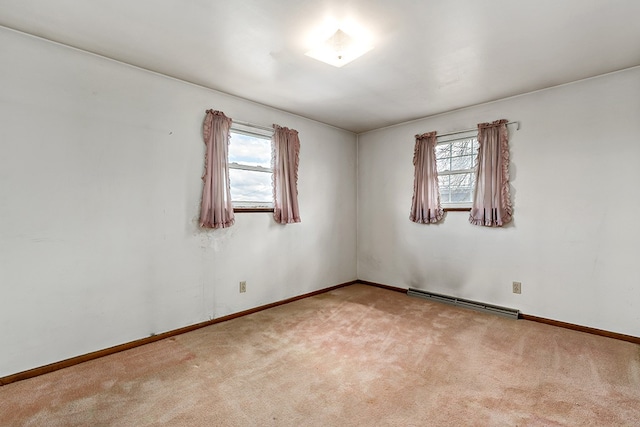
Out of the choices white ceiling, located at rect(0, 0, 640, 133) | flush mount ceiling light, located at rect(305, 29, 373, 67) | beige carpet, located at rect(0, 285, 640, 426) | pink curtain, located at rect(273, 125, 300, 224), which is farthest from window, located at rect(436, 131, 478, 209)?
flush mount ceiling light, located at rect(305, 29, 373, 67)

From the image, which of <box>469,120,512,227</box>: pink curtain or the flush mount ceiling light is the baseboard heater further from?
the flush mount ceiling light

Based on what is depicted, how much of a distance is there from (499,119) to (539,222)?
126cm

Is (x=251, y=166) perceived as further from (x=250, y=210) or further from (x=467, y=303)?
(x=467, y=303)

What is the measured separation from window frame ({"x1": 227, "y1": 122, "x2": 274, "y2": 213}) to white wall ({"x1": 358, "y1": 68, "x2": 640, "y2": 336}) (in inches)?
85.3

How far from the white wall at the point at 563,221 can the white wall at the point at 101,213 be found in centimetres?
258

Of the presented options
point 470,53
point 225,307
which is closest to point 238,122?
point 225,307

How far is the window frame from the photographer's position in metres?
3.37

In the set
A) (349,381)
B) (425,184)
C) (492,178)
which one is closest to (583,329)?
(492,178)

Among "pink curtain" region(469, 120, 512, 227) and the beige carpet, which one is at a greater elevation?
"pink curtain" region(469, 120, 512, 227)

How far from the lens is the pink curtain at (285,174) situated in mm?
3727

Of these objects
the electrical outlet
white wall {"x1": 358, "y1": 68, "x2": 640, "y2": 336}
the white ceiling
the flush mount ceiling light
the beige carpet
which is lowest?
the beige carpet

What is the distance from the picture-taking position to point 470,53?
2.45m

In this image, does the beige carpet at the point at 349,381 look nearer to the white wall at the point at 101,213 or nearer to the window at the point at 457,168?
the white wall at the point at 101,213

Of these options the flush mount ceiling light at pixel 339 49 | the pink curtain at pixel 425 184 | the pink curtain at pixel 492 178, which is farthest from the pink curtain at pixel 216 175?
the pink curtain at pixel 492 178
